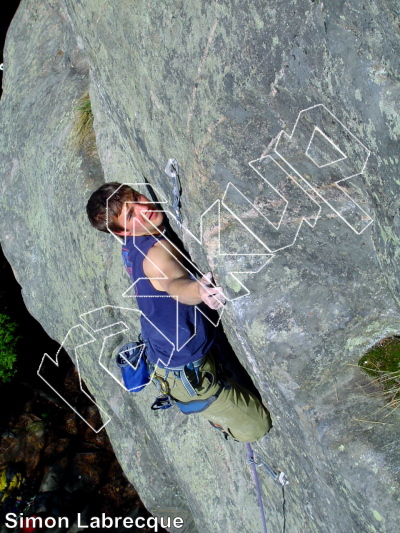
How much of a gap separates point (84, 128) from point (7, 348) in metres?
4.84

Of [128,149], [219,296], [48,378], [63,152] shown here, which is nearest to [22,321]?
[48,378]

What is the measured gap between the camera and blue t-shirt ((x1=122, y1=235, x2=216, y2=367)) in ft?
13.1

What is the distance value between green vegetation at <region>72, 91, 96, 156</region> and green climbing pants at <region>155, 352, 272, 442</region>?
318cm

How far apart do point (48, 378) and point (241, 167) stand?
895 centimetres

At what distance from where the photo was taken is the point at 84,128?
6.68 m

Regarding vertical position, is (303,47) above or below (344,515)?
above

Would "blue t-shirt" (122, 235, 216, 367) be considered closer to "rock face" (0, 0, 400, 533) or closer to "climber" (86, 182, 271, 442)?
"climber" (86, 182, 271, 442)

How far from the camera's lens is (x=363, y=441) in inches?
135

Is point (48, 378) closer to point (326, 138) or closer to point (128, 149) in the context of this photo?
point (128, 149)

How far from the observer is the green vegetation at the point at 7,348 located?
9.59 m

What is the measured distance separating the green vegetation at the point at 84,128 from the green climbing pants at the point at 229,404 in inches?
125

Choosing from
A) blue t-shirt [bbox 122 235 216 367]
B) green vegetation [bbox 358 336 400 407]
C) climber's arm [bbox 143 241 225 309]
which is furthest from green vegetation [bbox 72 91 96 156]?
green vegetation [bbox 358 336 400 407]

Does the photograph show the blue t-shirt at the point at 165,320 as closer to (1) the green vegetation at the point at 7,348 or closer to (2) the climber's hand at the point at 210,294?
(2) the climber's hand at the point at 210,294
